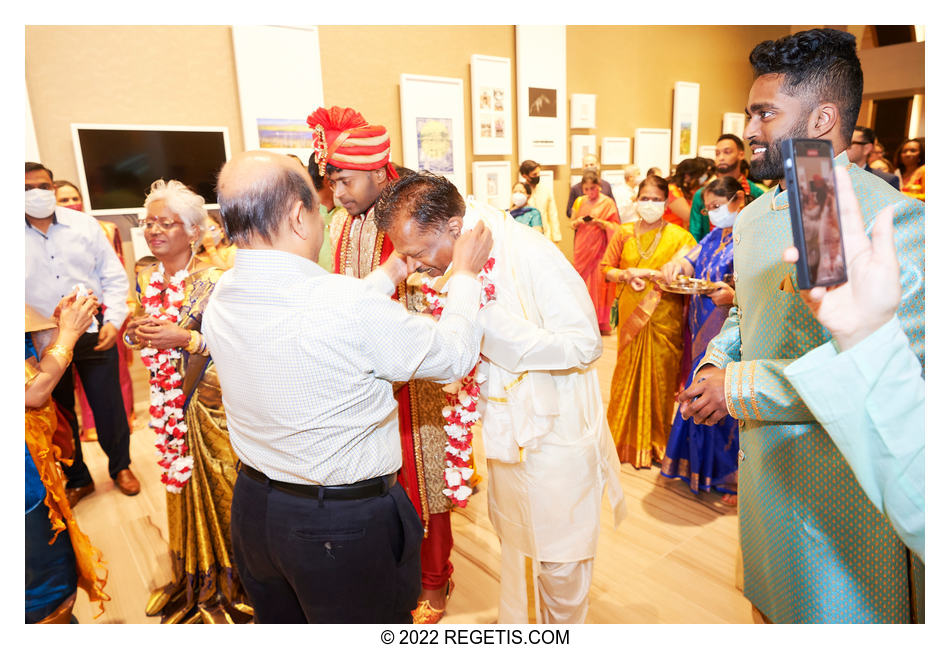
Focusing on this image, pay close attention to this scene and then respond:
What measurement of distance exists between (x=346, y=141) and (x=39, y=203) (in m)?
2.34

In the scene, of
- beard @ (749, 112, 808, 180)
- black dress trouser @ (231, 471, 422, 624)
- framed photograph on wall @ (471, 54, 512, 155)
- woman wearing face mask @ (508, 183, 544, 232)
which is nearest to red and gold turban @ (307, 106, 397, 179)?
black dress trouser @ (231, 471, 422, 624)

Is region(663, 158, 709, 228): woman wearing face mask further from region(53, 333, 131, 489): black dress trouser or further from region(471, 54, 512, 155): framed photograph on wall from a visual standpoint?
region(53, 333, 131, 489): black dress trouser

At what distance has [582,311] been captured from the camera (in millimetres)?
1671

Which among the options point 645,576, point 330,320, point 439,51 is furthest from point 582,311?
point 439,51

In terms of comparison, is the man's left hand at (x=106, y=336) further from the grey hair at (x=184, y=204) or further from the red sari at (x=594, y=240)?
the red sari at (x=594, y=240)

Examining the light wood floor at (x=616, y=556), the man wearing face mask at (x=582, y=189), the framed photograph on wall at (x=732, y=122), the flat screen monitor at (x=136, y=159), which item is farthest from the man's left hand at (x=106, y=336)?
the framed photograph on wall at (x=732, y=122)

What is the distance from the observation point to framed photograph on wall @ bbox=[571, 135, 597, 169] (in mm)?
7571

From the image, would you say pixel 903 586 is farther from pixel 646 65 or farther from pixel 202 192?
pixel 646 65

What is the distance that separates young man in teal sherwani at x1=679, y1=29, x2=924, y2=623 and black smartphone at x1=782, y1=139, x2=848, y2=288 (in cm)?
41

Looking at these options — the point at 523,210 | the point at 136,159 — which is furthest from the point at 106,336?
the point at 523,210

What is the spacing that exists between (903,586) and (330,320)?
4.10 ft

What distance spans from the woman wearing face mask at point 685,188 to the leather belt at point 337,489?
14.3 ft

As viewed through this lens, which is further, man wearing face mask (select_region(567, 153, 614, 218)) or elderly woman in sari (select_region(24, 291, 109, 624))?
man wearing face mask (select_region(567, 153, 614, 218))

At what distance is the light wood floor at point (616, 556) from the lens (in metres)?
2.31
